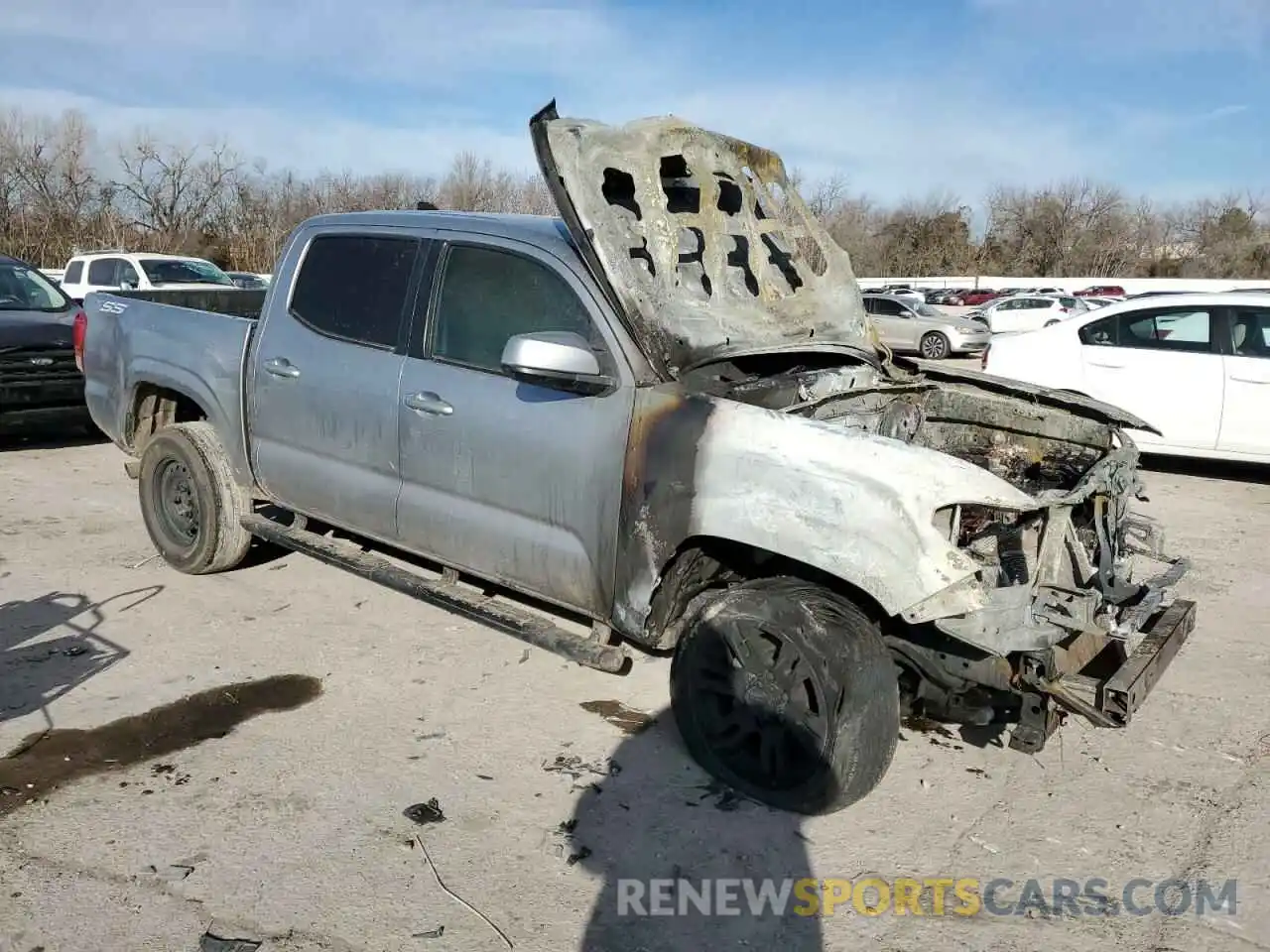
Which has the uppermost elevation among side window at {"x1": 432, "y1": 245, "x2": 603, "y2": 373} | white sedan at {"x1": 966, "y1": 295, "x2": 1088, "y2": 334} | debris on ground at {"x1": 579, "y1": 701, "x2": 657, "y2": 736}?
white sedan at {"x1": 966, "y1": 295, "x2": 1088, "y2": 334}

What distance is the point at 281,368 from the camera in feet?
15.5

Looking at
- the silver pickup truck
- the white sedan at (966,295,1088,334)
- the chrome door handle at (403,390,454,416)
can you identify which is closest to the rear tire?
the silver pickup truck

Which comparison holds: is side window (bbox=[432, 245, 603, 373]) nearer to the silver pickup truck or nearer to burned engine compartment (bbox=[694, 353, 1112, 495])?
the silver pickup truck

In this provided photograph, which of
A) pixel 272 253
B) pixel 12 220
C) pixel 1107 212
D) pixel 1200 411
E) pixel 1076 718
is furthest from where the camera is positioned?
pixel 1107 212

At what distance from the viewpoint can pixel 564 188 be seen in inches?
144

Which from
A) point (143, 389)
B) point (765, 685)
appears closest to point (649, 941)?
point (765, 685)

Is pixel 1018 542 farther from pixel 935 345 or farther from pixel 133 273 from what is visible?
pixel 935 345

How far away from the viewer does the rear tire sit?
17.0 ft

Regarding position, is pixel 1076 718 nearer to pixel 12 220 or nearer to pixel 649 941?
pixel 649 941

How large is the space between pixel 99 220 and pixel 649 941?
4093 centimetres

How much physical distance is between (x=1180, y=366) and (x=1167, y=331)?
0.40 m

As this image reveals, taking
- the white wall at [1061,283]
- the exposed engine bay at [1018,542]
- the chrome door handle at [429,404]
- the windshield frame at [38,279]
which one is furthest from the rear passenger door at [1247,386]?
the white wall at [1061,283]

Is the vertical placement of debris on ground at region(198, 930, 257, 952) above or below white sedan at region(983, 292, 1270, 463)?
below

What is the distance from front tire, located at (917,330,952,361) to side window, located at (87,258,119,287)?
55.9 feet
